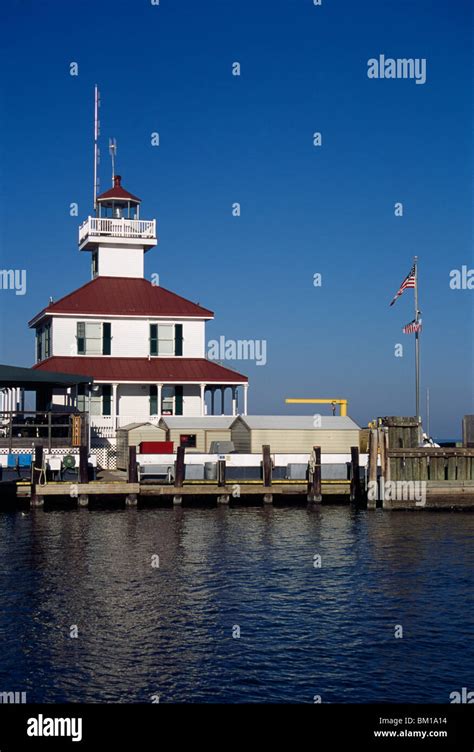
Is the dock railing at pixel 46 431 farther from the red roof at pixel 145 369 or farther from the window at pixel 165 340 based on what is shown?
the window at pixel 165 340

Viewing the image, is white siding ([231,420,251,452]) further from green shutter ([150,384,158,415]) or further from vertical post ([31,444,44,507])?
vertical post ([31,444,44,507])

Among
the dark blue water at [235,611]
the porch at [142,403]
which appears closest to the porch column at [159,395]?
the porch at [142,403]

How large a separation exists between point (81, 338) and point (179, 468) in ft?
55.1

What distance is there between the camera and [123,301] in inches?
2181

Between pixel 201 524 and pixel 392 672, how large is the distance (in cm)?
1793

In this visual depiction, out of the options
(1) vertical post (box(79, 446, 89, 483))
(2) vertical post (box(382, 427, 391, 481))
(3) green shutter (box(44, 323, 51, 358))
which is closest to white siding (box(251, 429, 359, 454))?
(2) vertical post (box(382, 427, 391, 481))

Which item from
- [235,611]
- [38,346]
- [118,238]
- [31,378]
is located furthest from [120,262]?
[235,611]

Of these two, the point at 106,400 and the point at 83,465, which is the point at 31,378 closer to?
the point at 83,465

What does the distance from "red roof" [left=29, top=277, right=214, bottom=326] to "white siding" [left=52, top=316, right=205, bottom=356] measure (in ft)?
1.63

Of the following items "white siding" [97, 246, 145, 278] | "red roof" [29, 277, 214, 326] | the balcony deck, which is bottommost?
"red roof" [29, 277, 214, 326]

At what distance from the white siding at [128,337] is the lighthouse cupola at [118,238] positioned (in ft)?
17.1

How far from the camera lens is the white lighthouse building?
172 ft

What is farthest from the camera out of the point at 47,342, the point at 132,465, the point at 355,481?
the point at 47,342

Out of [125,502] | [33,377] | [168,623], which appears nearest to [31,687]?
[168,623]
